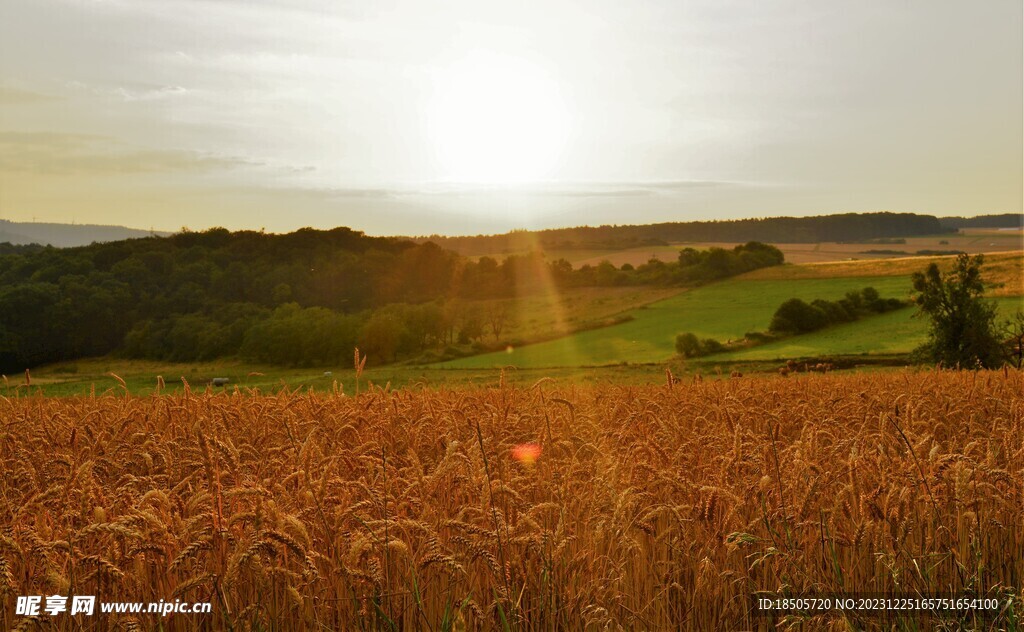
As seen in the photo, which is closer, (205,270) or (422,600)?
(422,600)

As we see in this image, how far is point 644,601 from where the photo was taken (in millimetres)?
5020

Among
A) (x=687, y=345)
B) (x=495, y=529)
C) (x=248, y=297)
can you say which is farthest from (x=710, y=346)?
(x=495, y=529)

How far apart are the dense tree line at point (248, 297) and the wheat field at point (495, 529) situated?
7272cm

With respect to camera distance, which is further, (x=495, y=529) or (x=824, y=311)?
(x=824, y=311)

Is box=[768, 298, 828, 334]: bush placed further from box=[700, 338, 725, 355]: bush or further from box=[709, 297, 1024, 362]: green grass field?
box=[700, 338, 725, 355]: bush

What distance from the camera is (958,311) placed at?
3888 centimetres

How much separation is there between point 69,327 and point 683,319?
6262cm

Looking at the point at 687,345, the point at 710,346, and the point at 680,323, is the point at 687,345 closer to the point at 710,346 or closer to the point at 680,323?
the point at 710,346

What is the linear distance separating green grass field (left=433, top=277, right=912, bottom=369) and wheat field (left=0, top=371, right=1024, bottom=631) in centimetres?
5662

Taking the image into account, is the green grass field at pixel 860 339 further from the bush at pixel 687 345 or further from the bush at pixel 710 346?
the bush at pixel 687 345

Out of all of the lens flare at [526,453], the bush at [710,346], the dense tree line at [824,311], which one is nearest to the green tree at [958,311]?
the bush at [710,346]

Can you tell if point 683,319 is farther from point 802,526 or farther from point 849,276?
point 802,526

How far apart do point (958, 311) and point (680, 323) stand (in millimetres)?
47759

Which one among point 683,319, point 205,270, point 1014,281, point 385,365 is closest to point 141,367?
point 205,270
